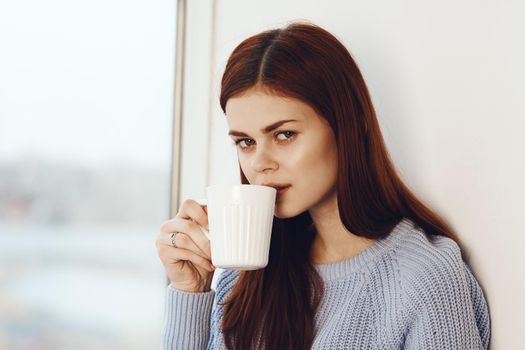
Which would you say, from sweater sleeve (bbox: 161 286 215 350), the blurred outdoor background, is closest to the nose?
sweater sleeve (bbox: 161 286 215 350)

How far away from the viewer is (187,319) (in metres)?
1.29

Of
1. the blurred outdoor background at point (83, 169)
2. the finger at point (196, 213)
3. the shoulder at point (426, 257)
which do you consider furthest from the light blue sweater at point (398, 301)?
the blurred outdoor background at point (83, 169)

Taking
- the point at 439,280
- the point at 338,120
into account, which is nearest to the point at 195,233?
the point at 338,120

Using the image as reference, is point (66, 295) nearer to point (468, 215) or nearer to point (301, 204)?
point (301, 204)

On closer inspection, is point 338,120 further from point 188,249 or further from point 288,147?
point 188,249

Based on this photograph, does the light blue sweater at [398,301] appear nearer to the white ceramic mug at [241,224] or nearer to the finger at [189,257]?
the finger at [189,257]

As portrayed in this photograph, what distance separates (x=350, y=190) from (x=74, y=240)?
3.17ft

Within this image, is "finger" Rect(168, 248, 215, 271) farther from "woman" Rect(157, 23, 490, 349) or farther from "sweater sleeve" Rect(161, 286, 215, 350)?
"sweater sleeve" Rect(161, 286, 215, 350)

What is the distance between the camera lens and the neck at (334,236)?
1.18 meters

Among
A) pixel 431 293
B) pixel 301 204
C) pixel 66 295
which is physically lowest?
pixel 66 295

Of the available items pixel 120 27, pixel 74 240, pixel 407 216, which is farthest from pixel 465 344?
pixel 120 27

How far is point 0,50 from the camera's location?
1642 millimetres

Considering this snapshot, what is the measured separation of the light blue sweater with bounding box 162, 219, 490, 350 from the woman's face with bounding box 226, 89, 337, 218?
0.50 ft

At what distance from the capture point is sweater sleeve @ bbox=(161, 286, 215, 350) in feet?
4.21
